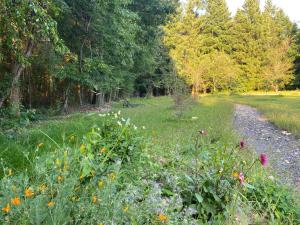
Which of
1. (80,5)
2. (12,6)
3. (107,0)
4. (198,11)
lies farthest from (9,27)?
(198,11)

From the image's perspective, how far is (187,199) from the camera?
2477mm

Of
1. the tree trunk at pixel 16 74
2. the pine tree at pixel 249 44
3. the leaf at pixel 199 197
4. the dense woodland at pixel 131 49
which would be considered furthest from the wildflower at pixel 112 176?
the pine tree at pixel 249 44

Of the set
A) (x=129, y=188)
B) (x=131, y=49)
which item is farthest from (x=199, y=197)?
→ (x=131, y=49)

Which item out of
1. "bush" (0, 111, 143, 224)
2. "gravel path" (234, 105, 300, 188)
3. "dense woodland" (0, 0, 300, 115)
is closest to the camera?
"bush" (0, 111, 143, 224)

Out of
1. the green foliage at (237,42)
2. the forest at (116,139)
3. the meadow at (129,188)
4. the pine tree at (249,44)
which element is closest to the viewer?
the meadow at (129,188)

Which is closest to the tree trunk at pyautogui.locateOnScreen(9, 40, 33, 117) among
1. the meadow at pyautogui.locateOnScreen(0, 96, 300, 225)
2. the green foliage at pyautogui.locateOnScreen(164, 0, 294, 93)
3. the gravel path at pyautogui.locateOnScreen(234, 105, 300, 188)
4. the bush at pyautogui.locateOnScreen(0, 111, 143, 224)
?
the meadow at pyautogui.locateOnScreen(0, 96, 300, 225)

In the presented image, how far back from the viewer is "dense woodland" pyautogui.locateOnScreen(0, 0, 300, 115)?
7645mm

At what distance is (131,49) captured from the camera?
39.8 feet

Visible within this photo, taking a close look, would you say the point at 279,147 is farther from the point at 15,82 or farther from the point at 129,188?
the point at 15,82

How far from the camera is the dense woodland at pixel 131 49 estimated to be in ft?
25.1

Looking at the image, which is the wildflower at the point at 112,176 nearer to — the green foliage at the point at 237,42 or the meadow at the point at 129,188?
the meadow at the point at 129,188

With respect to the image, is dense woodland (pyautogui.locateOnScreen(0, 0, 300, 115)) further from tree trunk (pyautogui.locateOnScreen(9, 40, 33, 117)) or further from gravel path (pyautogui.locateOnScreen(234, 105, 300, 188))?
gravel path (pyautogui.locateOnScreen(234, 105, 300, 188))

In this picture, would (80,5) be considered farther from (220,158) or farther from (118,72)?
(220,158)

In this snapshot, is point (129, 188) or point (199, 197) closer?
point (129, 188)
